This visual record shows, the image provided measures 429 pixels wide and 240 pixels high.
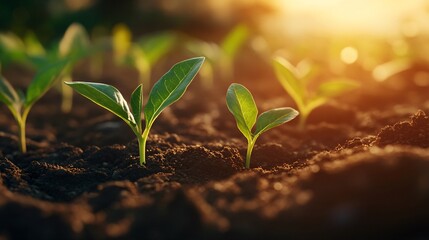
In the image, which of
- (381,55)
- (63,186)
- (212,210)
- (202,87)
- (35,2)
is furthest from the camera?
(35,2)

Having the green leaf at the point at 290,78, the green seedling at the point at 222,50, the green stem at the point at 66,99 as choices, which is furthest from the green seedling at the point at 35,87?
the green seedling at the point at 222,50

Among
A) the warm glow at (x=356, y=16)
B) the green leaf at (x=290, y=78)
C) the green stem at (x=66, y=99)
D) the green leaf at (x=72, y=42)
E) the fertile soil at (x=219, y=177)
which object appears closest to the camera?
the fertile soil at (x=219, y=177)

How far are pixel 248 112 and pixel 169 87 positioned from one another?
12.6 inches

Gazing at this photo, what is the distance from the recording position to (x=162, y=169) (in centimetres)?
210

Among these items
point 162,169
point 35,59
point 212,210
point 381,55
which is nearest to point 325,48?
point 381,55

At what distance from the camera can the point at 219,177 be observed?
2029 millimetres

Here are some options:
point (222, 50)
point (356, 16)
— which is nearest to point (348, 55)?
point (222, 50)

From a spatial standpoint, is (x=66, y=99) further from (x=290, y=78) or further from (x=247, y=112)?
(x=247, y=112)

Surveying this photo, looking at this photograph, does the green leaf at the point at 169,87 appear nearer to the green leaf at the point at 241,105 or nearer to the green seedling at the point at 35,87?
the green leaf at the point at 241,105

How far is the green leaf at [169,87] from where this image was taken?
206cm

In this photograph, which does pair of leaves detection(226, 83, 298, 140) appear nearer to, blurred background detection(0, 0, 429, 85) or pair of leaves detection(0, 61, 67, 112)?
pair of leaves detection(0, 61, 67, 112)

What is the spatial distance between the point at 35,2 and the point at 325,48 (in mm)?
4583

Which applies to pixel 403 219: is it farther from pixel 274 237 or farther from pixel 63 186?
pixel 63 186

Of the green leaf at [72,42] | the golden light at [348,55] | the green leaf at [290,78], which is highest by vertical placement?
the golden light at [348,55]
